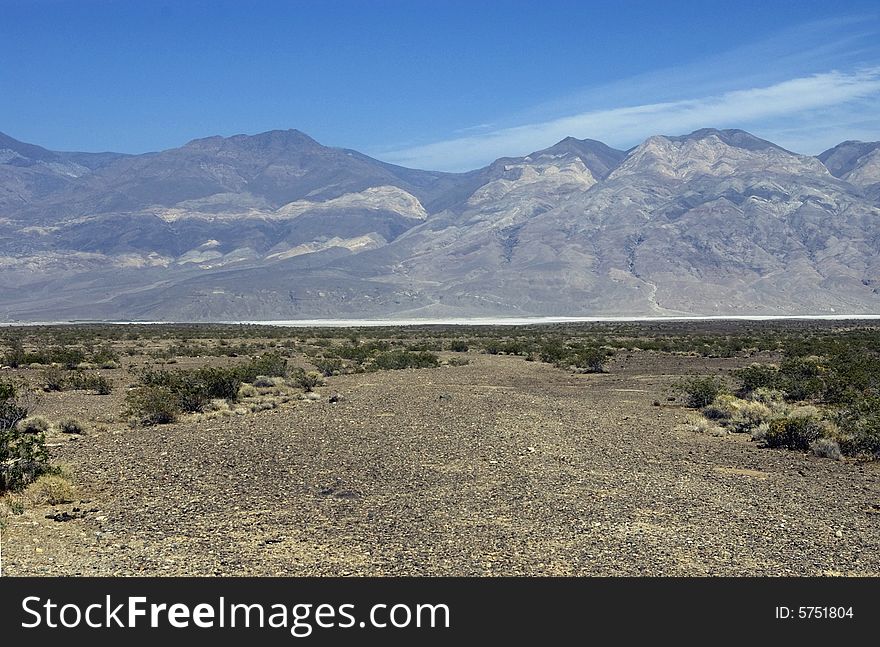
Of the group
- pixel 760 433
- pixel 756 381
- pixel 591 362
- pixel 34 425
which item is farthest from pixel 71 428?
pixel 591 362

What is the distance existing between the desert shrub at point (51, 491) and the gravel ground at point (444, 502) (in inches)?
11.0

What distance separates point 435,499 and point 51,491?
18.8 feet

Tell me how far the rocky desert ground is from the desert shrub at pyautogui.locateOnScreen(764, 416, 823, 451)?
1.95 ft

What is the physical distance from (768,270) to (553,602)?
668 ft

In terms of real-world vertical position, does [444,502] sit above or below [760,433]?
above

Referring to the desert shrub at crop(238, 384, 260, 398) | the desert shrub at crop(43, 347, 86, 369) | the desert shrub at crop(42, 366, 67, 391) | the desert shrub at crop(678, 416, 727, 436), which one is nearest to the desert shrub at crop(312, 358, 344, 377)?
the desert shrub at crop(238, 384, 260, 398)

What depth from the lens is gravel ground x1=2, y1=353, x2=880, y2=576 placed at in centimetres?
978

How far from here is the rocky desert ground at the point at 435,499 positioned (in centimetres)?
980

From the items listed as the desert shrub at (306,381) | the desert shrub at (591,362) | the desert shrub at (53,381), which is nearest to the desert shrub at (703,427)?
the desert shrub at (306,381)

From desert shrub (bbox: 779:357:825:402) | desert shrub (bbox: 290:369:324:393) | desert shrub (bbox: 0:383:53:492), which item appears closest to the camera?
desert shrub (bbox: 0:383:53:492)

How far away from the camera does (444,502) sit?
12.9 m

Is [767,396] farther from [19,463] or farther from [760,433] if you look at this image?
[19,463]

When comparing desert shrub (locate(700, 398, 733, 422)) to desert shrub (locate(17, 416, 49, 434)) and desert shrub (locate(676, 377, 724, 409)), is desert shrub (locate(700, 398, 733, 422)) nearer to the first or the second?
desert shrub (locate(676, 377, 724, 409))

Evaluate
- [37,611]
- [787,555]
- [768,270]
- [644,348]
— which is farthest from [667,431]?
[768,270]
